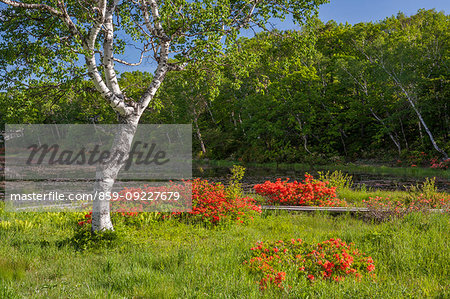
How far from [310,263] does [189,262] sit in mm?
1993

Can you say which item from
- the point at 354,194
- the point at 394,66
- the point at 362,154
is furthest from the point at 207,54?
the point at 362,154

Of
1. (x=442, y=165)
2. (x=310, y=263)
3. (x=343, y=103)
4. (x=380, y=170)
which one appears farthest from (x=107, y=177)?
(x=343, y=103)

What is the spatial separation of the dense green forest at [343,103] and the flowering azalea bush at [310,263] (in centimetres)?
1209

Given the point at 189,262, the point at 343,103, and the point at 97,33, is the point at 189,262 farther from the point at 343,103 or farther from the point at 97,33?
the point at 343,103

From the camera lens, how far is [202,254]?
17.9 feet

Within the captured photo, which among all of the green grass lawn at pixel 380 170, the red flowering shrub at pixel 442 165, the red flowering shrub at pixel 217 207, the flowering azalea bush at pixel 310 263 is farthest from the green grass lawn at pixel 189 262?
the red flowering shrub at pixel 442 165

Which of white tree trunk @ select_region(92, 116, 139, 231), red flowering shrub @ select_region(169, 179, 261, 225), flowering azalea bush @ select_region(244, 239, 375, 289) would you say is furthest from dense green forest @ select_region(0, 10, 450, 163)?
flowering azalea bush @ select_region(244, 239, 375, 289)

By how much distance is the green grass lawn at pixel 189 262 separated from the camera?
3.86 meters

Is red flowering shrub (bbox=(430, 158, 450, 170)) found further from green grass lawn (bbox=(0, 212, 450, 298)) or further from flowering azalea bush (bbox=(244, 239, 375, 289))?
flowering azalea bush (bbox=(244, 239, 375, 289))

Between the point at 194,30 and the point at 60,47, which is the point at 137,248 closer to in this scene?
the point at 60,47

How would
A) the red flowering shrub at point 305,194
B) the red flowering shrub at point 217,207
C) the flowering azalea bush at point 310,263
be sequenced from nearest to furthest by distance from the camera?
1. the flowering azalea bush at point 310,263
2. the red flowering shrub at point 217,207
3. the red flowering shrub at point 305,194

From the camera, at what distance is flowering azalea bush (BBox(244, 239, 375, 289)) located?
175 inches

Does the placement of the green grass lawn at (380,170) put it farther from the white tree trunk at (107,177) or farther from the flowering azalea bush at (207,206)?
the white tree trunk at (107,177)

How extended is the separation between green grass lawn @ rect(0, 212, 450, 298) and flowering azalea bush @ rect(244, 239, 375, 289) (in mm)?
200
